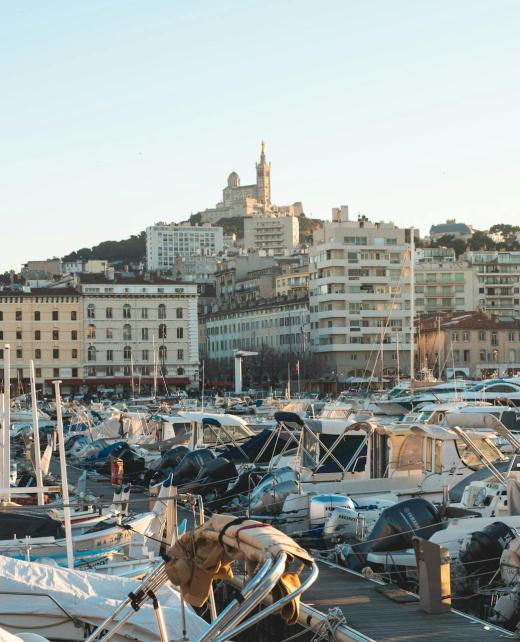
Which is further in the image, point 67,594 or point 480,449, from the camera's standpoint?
point 480,449

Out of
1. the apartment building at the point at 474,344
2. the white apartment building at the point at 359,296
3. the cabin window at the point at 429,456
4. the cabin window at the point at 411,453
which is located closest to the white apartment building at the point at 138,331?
the white apartment building at the point at 359,296

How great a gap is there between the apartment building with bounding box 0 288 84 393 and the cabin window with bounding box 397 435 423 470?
82430 mm

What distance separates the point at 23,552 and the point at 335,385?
87256mm

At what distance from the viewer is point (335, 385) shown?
105625 millimetres

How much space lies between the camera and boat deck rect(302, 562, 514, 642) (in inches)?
556

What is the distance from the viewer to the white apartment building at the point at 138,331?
10825 cm

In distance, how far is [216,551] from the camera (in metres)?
10.5

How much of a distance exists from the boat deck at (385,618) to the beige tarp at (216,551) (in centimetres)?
376

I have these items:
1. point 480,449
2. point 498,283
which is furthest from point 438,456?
point 498,283

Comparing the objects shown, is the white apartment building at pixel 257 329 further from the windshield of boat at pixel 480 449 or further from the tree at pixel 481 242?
the windshield of boat at pixel 480 449

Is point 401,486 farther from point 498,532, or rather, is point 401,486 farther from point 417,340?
point 417,340

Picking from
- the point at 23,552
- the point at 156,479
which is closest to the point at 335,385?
the point at 156,479

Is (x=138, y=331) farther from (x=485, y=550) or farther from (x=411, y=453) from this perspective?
(x=485, y=550)

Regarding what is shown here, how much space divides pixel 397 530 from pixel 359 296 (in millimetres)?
94080
